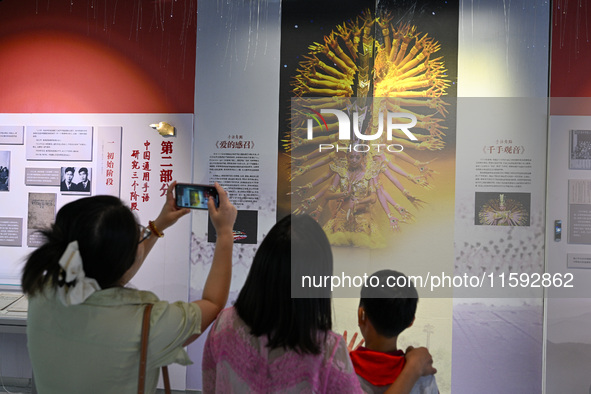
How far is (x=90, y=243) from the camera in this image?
42.8 inches

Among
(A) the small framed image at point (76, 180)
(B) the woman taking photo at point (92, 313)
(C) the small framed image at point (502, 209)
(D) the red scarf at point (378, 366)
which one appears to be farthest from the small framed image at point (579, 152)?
(A) the small framed image at point (76, 180)

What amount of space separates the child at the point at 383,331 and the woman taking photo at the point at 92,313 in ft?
1.69

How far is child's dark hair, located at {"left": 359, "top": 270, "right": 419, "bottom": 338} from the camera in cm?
133

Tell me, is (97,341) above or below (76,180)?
below

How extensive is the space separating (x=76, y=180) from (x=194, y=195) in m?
2.27

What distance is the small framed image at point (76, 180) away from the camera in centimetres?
338

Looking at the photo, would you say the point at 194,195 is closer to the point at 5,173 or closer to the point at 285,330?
the point at 285,330

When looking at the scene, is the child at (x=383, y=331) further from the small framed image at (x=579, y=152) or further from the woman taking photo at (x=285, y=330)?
the small framed image at (x=579, y=152)

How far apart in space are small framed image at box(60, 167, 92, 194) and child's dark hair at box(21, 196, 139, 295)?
244cm

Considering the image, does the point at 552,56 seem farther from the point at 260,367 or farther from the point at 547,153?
the point at 260,367

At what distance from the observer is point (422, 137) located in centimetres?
314

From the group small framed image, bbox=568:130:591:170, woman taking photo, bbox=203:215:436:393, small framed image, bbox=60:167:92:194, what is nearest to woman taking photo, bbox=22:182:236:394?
woman taking photo, bbox=203:215:436:393

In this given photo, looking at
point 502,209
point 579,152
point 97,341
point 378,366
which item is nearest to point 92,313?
point 97,341

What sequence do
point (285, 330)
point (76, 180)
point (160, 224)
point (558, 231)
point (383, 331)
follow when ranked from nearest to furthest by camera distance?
point (285, 330)
point (383, 331)
point (160, 224)
point (558, 231)
point (76, 180)
